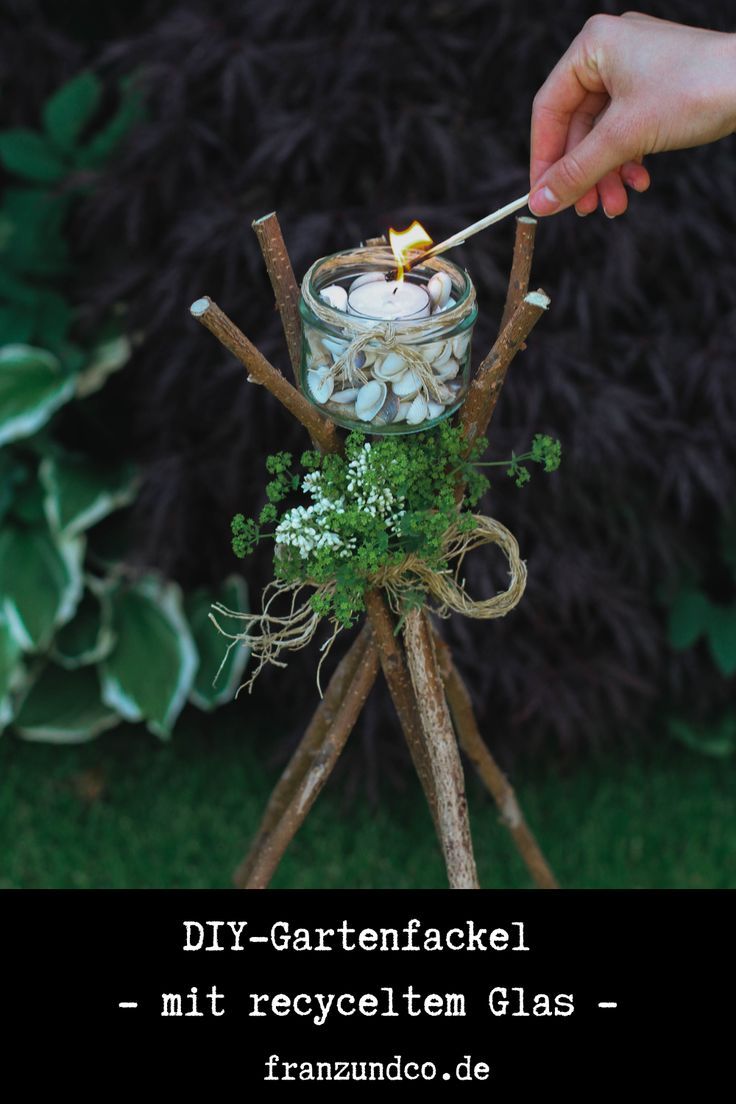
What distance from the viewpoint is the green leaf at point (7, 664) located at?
2.36m

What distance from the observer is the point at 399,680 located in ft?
4.78

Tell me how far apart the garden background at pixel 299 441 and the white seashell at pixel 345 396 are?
74 cm

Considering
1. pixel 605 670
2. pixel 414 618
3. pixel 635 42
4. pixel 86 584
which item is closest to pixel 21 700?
pixel 86 584

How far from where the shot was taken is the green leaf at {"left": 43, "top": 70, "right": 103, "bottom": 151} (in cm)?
233

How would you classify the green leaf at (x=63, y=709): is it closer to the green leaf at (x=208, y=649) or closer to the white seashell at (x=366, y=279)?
the green leaf at (x=208, y=649)

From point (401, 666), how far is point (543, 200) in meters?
0.58

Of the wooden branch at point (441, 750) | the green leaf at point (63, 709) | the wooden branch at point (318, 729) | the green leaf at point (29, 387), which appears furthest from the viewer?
the green leaf at point (63, 709)

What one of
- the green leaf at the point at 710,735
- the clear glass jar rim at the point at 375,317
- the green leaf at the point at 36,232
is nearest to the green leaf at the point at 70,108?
the green leaf at the point at 36,232

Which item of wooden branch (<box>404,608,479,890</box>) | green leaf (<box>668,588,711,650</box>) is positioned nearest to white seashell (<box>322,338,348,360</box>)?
wooden branch (<box>404,608,479,890</box>)

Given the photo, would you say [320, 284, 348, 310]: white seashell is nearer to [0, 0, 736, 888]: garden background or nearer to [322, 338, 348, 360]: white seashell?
[322, 338, 348, 360]: white seashell

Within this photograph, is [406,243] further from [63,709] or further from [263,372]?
[63,709]

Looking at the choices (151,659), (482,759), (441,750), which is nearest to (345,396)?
(441,750)
